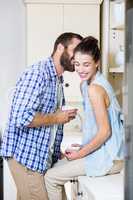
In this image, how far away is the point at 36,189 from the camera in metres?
2.08

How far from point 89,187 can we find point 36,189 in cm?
39

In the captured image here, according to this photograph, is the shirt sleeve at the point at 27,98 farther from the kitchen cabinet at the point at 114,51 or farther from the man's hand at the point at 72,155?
the kitchen cabinet at the point at 114,51

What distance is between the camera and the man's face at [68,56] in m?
2.05

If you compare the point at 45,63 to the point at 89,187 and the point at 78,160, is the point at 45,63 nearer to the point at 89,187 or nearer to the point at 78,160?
the point at 78,160

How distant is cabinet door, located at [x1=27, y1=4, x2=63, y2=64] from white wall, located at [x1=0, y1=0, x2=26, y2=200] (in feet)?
1.15

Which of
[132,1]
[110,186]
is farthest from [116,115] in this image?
[132,1]

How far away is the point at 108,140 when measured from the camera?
6.24 feet

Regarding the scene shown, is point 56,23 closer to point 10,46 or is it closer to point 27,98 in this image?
point 10,46

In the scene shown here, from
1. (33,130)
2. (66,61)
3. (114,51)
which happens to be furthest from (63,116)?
(114,51)

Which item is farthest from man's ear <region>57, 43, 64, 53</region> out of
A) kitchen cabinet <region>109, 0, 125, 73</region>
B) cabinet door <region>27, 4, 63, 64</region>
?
cabinet door <region>27, 4, 63, 64</region>

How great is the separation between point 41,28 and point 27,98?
4.73 feet

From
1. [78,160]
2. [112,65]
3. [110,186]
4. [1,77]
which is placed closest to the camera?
[110,186]

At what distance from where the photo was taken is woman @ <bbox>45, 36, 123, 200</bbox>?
6.09 ft

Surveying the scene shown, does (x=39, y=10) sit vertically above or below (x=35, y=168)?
above
